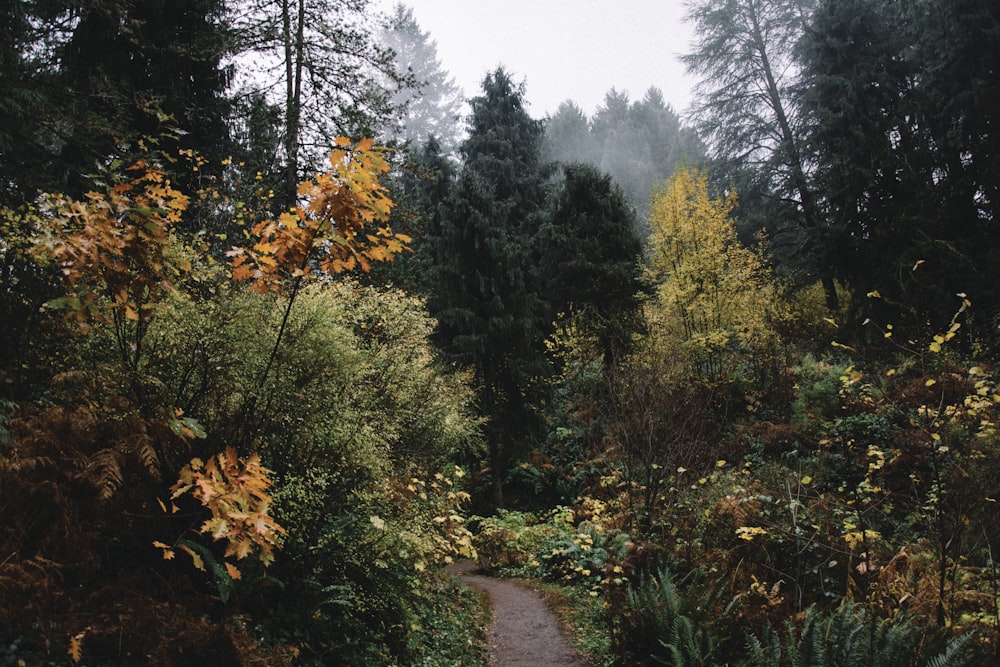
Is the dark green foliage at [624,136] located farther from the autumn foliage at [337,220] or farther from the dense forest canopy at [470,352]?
the autumn foliage at [337,220]

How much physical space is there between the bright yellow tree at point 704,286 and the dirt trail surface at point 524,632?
7.56m

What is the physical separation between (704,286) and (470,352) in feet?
21.8

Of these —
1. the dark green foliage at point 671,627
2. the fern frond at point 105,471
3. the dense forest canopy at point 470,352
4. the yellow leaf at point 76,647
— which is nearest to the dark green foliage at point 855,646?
the dense forest canopy at point 470,352

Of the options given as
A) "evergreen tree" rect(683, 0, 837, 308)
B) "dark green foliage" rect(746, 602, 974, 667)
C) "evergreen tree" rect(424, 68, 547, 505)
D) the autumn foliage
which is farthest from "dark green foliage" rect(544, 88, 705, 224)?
the autumn foliage

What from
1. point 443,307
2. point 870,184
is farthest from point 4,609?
point 870,184

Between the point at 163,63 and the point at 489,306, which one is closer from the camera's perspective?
the point at 163,63

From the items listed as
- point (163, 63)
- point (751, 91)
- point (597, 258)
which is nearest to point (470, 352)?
point (597, 258)

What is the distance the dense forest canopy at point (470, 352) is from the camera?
3.20 m

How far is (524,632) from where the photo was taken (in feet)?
22.8

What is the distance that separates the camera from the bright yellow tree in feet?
46.3

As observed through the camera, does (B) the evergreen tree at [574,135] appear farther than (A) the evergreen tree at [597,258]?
Yes

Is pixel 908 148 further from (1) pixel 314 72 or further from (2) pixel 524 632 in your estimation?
(2) pixel 524 632

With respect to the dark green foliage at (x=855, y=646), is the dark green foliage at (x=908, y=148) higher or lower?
higher

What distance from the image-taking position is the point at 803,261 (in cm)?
1636
